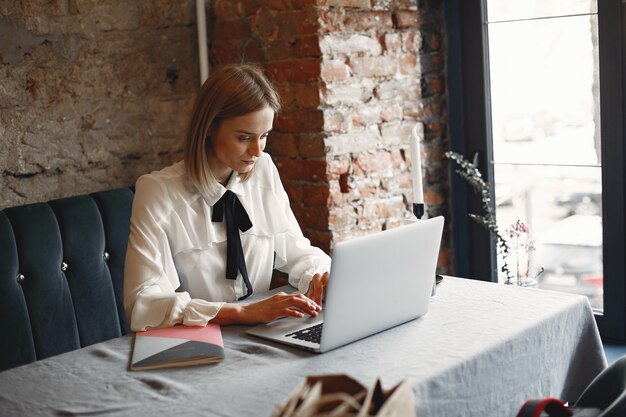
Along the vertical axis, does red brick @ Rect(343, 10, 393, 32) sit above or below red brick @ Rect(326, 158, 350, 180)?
above

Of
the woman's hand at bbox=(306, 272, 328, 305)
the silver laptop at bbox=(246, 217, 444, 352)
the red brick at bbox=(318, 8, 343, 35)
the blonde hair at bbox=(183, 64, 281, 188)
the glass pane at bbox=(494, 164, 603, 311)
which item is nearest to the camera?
the silver laptop at bbox=(246, 217, 444, 352)

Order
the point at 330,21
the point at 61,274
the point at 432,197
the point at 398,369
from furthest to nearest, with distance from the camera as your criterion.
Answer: the point at 432,197 → the point at 330,21 → the point at 61,274 → the point at 398,369

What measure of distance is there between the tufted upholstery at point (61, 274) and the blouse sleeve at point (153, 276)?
0.36 meters

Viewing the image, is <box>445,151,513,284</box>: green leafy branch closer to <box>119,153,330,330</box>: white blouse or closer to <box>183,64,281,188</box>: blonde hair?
<box>119,153,330,330</box>: white blouse

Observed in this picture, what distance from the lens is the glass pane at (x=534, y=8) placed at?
2.68 metres

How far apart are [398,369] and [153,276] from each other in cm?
70

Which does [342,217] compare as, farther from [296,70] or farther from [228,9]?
[228,9]

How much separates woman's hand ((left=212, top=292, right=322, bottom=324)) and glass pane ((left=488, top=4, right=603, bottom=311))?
128 cm

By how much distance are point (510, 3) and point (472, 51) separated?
22cm

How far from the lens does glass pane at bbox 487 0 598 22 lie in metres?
2.68

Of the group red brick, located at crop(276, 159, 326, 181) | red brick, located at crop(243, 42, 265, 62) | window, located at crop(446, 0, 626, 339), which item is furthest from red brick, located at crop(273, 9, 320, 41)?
window, located at crop(446, 0, 626, 339)

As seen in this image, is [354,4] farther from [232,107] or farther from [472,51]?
[232,107]

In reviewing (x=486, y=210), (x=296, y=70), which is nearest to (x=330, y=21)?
(x=296, y=70)

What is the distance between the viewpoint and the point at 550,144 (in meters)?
2.85
